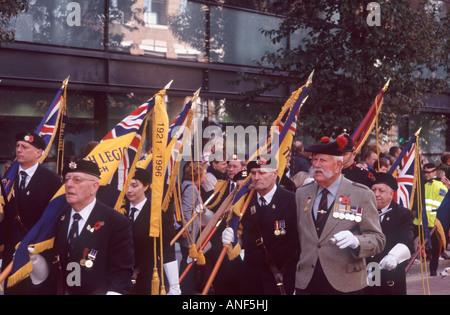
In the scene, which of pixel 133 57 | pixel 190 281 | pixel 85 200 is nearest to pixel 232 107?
pixel 133 57

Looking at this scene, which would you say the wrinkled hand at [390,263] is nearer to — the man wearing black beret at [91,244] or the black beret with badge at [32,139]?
the man wearing black beret at [91,244]

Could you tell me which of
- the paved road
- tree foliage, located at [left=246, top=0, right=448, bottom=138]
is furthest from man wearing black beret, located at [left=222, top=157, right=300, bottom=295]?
tree foliage, located at [left=246, top=0, right=448, bottom=138]

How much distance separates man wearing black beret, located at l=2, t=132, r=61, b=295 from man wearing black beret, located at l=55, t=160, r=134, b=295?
1.87 metres

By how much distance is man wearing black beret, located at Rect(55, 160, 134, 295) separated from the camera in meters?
5.20

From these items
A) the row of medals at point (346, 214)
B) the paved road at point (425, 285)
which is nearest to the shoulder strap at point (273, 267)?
the row of medals at point (346, 214)

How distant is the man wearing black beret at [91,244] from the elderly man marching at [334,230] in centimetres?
154

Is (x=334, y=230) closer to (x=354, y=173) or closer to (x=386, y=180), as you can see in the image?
(x=386, y=180)

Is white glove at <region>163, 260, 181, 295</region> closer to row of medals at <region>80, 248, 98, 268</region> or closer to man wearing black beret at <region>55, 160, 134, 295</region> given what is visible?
man wearing black beret at <region>55, 160, 134, 295</region>

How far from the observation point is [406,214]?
704cm

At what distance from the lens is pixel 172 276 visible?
7816 millimetres

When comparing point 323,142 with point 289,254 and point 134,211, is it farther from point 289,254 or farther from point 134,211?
point 134,211

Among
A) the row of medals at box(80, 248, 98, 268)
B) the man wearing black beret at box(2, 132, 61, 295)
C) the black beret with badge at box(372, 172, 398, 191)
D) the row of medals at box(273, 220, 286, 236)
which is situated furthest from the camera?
the black beret with badge at box(372, 172, 398, 191)
